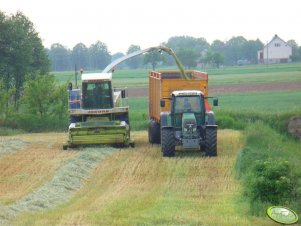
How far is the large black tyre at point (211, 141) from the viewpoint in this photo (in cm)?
2517

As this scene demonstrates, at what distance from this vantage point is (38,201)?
16.7 meters

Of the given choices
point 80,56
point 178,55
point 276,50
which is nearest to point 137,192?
point 178,55

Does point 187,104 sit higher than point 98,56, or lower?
lower

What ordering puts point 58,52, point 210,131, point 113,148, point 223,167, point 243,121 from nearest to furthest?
point 223,167, point 210,131, point 113,148, point 243,121, point 58,52

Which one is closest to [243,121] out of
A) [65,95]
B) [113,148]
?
[65,95]

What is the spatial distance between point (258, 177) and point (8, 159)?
11.2m

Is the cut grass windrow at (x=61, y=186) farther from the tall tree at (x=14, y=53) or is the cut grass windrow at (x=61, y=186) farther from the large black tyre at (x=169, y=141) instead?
the tall tree at (x=14, y=53)

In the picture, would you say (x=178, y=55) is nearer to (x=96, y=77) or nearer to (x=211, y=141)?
(x=96, y=77)

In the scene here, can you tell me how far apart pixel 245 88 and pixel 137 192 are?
45.1 m

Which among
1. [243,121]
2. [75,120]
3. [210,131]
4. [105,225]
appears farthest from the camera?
[243,121]

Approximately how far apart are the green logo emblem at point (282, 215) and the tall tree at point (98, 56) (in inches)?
4245

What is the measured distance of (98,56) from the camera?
409 ft

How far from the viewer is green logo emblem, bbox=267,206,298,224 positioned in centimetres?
1401

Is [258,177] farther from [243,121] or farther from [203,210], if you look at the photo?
[243,121]
